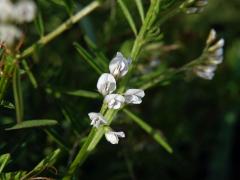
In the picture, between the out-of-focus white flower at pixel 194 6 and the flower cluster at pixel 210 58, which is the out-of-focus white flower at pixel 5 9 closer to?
the out-of-focus white flower at pixel 194 6

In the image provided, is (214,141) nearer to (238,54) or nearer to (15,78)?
(238,54)

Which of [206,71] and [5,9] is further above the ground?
[5,9]

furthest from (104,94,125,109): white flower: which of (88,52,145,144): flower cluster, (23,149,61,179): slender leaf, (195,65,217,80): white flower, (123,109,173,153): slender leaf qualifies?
(195,65,217,80): white flower

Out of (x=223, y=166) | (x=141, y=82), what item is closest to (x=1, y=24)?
(x=141, y=82)

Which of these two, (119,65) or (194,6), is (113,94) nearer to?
(119,65)

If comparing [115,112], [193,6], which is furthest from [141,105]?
[115,112]

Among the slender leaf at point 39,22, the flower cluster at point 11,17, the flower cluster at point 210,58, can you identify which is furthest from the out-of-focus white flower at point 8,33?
the flower cluster at point 210,58
